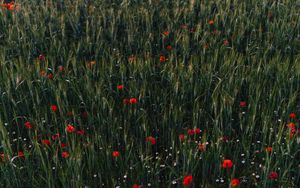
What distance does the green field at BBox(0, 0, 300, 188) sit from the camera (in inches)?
96.7

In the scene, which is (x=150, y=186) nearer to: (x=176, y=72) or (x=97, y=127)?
(x=97, y=127)

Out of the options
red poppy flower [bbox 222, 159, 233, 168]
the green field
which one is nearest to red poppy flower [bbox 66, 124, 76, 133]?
the green field

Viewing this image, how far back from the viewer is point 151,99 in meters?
3.26

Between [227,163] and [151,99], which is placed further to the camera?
[151,99]

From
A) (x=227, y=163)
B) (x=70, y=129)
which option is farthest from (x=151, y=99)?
(x=227, y=163)

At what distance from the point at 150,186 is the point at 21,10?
3.02 m

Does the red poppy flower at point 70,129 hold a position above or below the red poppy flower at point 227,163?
above

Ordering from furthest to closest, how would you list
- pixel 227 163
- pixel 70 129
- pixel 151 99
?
pixel 151 99
pixel 70 129
pixel 227 163

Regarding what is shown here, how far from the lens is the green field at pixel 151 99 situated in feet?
8.05

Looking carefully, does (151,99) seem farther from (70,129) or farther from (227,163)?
(227,163)

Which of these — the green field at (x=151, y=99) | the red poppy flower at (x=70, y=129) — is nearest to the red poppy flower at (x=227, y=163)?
the green field at (x=151, y=99)

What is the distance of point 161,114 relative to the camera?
121 inches

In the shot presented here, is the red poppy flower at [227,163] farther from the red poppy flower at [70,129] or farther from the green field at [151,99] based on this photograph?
the red poppy flower at [70,129]

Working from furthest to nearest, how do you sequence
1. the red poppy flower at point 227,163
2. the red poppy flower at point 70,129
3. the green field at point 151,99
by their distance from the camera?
the red poppy flower at point 70,129
the green field at point 151,99
the red poppy flower at point 227,163
